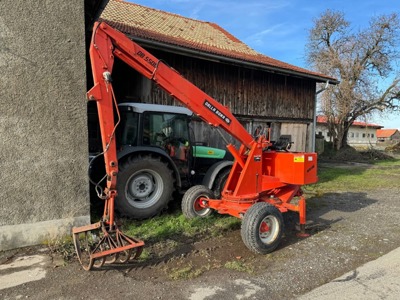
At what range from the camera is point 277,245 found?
16.3 ft

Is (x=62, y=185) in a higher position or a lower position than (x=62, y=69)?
lower

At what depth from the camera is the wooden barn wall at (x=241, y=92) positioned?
32.9 feet

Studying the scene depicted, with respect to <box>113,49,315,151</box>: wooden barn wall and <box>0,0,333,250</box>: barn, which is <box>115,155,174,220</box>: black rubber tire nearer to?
<box>0,0,333,250</box>: barn

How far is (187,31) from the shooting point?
12.9m

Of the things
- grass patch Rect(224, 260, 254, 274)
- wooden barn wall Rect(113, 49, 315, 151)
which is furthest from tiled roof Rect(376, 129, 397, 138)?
grass patch Rect(224, 260, 254, 274)

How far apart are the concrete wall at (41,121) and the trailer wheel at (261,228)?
250 centimetres

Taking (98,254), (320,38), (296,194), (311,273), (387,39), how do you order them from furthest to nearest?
(320,38), (387,39), (296,194), (311,273), (98,254)

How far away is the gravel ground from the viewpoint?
A: 3672 millimetres

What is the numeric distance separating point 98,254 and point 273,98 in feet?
33.4

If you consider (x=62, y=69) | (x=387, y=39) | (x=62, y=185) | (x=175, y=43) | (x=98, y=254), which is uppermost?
(x=387, y=39)

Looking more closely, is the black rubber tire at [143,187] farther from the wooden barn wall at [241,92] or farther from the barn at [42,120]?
the wooden barn wall at [241,92]

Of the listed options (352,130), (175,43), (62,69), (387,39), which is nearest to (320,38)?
(387,39)

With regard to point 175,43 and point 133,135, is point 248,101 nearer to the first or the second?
point 175,43

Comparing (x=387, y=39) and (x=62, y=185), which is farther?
(x=387, y=39)
